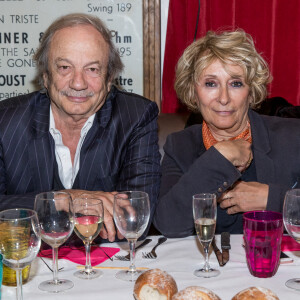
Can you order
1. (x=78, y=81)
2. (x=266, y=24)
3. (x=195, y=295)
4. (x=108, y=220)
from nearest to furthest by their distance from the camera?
1. (x=195, y=295)
2. (x=108, y=220)
3. (x=78, y=81)
4. (x=266, y=24)

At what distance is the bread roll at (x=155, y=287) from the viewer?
1.02 metres

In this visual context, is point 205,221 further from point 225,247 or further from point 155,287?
point 155,287

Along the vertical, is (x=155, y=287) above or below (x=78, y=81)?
below

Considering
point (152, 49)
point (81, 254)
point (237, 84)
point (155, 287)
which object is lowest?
point (81, 254)

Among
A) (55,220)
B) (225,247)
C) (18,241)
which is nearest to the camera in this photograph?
(18,241)

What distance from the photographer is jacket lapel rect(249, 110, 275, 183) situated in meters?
1.95

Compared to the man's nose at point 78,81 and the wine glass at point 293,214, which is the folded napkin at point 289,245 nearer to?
the wine glass at point 293,214

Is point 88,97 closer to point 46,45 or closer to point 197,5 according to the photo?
point 46,45

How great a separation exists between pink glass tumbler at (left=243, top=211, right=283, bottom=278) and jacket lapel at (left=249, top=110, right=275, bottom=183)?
691 millimetres

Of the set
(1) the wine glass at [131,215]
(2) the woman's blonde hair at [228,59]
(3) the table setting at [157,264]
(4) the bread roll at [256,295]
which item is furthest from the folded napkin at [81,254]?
(2) the woman's blonde hair at [228,59]

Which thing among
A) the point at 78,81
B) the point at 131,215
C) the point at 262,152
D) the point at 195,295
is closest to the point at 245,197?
the point at 262,152

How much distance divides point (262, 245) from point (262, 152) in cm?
77

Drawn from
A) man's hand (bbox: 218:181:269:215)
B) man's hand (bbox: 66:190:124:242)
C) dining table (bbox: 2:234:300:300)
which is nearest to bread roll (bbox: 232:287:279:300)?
dining table (bbox: 2:234:300:300)

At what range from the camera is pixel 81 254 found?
144 centimetres
